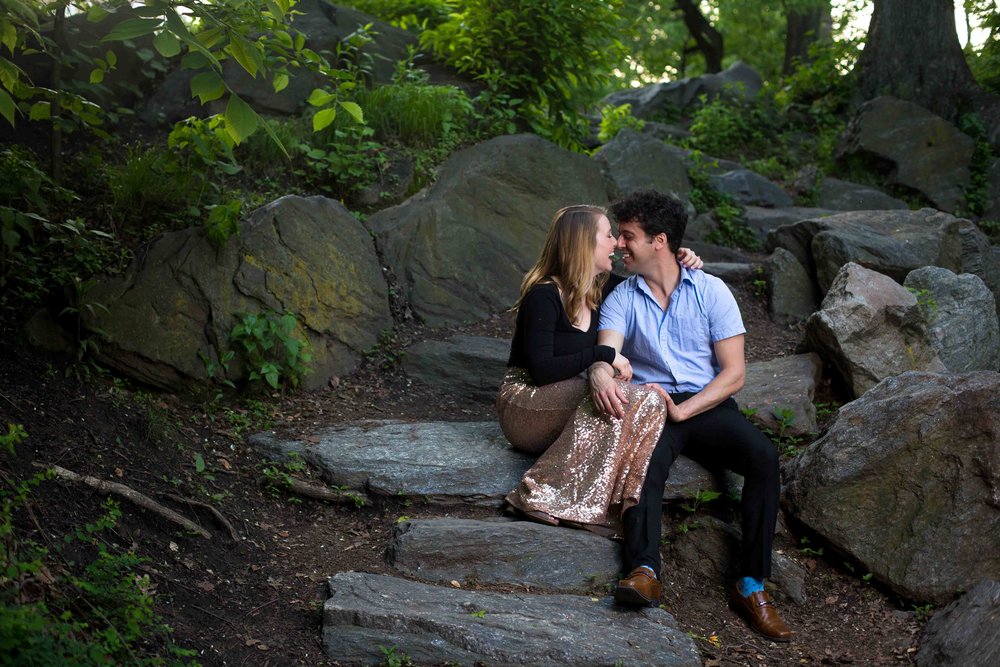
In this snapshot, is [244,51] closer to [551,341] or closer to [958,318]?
[551,341]

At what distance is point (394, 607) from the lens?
3.78m

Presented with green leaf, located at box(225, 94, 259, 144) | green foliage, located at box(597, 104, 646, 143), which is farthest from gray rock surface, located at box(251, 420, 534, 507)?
green foliage, located at box(597, 104, 646, 143)

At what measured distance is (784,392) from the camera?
553 centimetres

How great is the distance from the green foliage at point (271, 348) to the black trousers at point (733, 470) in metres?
2.42

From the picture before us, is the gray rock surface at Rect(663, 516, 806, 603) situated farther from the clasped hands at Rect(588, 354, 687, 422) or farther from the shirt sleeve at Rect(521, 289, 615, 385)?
the shirt sleeve at Rect(521, 289, 615, 385)

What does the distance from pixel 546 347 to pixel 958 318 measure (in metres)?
3.26

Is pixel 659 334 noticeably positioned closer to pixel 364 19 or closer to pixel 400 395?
pixel 400 395

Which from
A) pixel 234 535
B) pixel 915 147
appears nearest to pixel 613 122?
pixel 915 147

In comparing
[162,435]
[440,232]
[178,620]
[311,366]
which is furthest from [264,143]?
[178,620]

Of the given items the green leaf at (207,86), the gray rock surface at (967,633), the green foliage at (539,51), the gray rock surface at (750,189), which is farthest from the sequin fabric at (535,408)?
the gray rock surface at (750,189)

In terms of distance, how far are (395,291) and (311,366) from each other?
3.45ft

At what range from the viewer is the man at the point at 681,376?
4262 millimetres

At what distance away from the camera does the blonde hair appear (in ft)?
15.5

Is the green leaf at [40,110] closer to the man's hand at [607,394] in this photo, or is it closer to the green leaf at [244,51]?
the green leaf at [244,51]
